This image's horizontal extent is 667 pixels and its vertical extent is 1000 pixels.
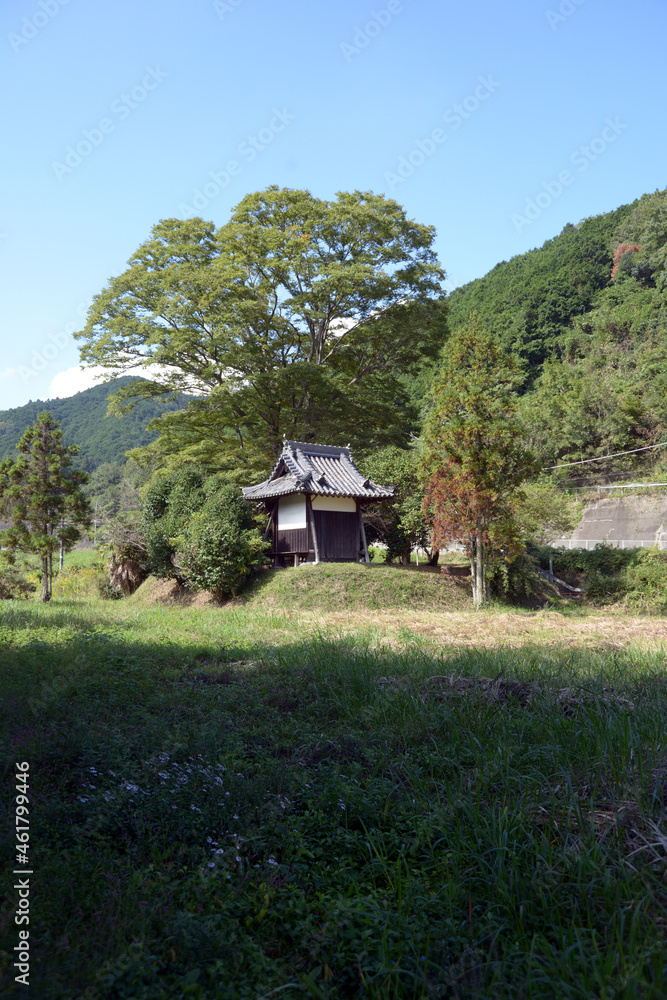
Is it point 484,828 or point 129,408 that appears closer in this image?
point 484,828

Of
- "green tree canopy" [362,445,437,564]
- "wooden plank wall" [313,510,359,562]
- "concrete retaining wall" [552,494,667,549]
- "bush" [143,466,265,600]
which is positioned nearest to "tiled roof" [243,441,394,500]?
"green tree canopy" [362,445,437,564]

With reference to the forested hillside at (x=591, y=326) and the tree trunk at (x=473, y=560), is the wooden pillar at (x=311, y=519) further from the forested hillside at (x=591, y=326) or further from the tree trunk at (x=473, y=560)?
the forested hillside at (x=591, y=326)

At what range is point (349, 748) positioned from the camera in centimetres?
423

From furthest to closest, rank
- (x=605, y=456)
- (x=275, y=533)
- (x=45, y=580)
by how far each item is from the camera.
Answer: (x=605, y=456)
(x=275, y=533)
(x=45, y=580)

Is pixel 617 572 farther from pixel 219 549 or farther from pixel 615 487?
pixel 615 487

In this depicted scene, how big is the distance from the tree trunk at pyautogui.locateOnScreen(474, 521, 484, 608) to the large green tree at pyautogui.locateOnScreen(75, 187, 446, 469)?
9.70 m

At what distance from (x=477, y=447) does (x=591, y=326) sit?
31982mm

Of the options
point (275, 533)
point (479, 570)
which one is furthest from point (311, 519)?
point (479, 570)

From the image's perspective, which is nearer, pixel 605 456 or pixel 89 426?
pixel 605 456

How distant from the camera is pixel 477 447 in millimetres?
15117

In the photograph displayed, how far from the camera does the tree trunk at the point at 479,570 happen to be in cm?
1564

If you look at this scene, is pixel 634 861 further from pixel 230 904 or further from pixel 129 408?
pixel 129 408

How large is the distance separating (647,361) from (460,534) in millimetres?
24549

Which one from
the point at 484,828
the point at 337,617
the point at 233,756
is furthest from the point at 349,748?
the point at 337,617
